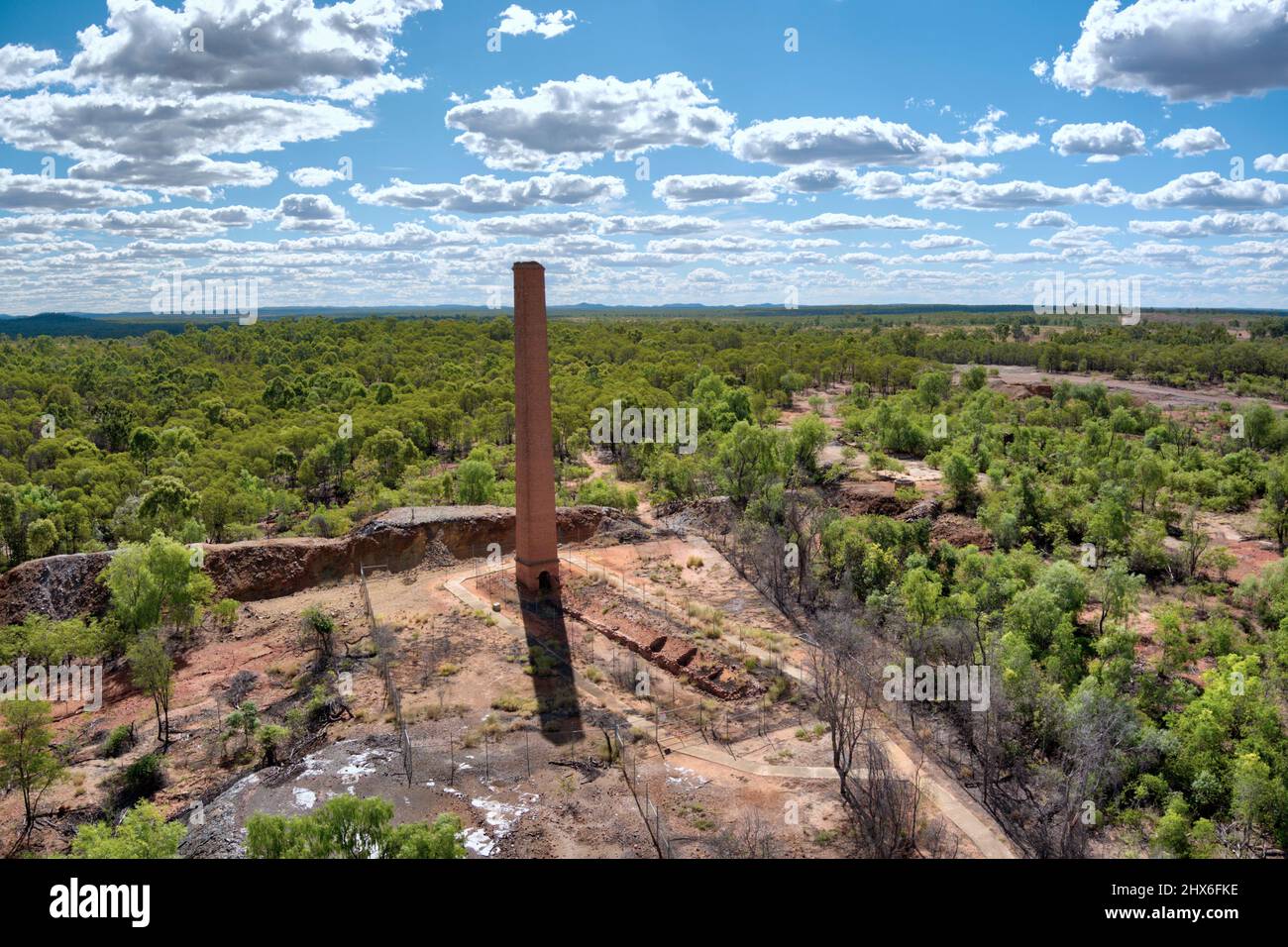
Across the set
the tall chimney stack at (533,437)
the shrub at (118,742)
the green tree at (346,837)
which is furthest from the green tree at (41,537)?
the green tree at (346,837)

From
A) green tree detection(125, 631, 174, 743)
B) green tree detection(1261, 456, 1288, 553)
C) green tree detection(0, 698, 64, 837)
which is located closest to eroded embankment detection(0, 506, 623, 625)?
green tree detection(125, 631, 174, 743)

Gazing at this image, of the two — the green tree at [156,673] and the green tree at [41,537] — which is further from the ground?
the green tree at [41,537]

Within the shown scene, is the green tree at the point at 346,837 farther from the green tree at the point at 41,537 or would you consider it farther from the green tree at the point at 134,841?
the green tree at the point at 41,537

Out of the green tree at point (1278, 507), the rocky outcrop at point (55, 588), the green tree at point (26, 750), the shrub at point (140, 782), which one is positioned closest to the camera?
the green tree at point (26, 750)

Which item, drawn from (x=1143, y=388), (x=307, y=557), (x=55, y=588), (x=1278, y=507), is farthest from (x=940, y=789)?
(x=1143, y=388)
